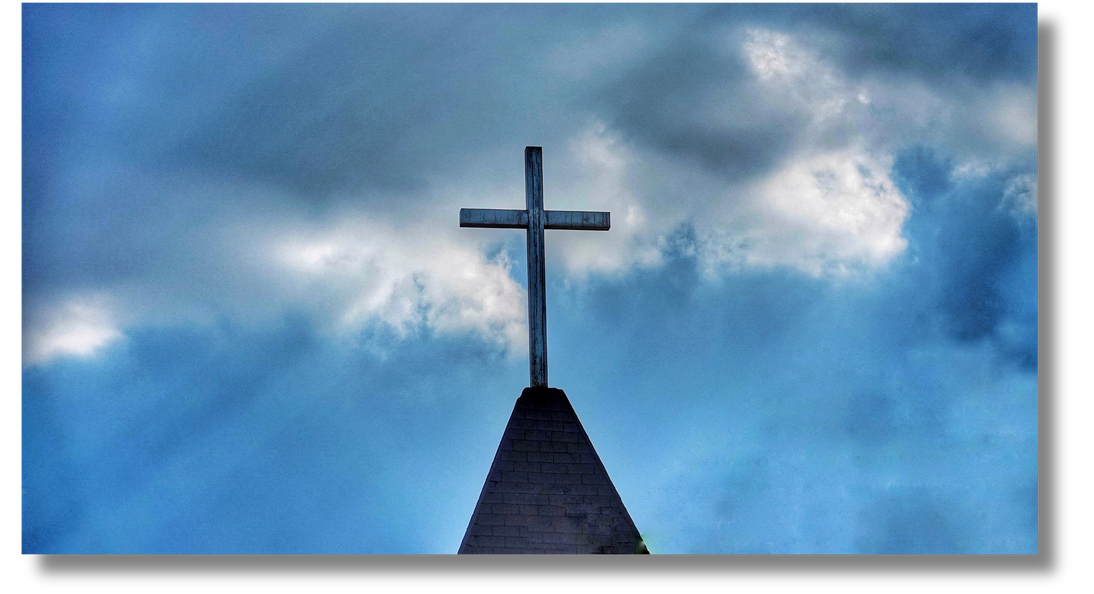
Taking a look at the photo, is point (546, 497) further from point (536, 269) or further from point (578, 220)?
point (578, 220)

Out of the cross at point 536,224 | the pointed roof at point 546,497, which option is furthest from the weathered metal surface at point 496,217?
the pointed roof at point 546,497

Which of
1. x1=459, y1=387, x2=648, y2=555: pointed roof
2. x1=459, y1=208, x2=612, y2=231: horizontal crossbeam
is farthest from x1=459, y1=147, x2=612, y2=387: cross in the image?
x1=459, y1=387, x2=648, y2=555: pointed roof

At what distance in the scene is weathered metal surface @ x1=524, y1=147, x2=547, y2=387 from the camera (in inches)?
521

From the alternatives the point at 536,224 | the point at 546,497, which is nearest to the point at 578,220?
the point at 536,224

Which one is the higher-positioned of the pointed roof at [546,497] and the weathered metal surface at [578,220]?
the weathered metal surface at [578,220]

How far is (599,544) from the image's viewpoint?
12102 millimetres

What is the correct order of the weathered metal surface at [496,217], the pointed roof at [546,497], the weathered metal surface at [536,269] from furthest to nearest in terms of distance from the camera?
the weathered metal surface at [496,217]
the weathered metal surface at [536,269]
the pointed roof at [546,497]

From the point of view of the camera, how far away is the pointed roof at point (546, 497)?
39.3 ft

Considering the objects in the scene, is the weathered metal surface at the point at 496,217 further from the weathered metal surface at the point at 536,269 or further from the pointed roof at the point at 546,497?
the pointed roof at the point at 546,497

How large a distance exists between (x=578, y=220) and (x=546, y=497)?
383cm

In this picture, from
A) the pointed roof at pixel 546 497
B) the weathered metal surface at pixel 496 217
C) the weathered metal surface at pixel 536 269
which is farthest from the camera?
the weathered metal surface at pixel 496 217
